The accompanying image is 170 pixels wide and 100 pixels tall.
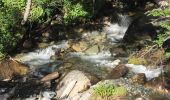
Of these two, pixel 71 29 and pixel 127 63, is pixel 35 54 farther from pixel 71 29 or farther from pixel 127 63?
pixel 127 63

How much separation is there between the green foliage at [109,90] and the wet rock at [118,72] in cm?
346

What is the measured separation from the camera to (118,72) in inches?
856

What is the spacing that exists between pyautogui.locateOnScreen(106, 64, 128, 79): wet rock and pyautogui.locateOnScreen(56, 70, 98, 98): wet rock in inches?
57.7

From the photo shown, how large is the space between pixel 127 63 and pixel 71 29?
21.0 ft

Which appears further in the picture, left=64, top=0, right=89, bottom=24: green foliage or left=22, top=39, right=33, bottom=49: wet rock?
left=64, top=0, right=89, bottom=24: green foliage

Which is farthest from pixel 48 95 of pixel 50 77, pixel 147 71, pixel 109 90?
pixel 147 71

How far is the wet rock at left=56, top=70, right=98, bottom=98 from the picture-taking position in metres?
19.4

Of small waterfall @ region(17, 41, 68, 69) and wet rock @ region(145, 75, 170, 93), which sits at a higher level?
small waterfall @ region(17, 41, 68, 69)

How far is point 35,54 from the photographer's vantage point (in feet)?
85.0

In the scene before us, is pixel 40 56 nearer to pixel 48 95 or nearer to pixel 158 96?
pixel 48 95

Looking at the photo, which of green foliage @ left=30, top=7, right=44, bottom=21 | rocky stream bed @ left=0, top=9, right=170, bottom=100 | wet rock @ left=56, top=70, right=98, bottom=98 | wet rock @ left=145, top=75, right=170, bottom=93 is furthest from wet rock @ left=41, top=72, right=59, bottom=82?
green foliage @ left=30, top=7, right=44, bottom=21

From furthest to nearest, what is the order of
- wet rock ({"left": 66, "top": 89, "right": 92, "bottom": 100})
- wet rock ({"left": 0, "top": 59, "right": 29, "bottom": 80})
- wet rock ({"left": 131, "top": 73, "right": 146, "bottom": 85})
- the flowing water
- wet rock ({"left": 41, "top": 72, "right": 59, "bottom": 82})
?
1. the flowing water
2. wet rock ({"left": 0, "top": 59, "right": 29, "bottom": 80})
3. wet rock ({"left": 41, "top": 72, "right": 59, "bottom": 82})
4. wet rock ({"left": 131, "top": 73, "right": 146, "bottom": 85})
5. wet rock ({"left": 66, "top": 89, "right": 92, "bottom": 100})

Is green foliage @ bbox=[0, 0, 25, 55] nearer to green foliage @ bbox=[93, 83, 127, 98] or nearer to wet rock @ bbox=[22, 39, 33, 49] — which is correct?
wet rock @ bbox=[22, 39, 33, 49]

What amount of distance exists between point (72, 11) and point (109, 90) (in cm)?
1112
